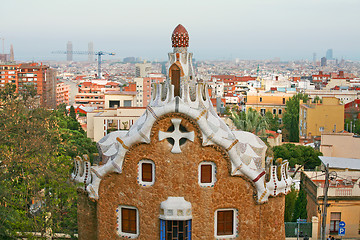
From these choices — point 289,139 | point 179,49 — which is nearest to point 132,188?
point 179,49

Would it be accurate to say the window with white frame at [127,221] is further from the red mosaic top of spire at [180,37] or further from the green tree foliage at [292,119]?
the green tree foliage at [292,119]

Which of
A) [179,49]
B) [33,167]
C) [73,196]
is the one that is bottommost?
[73,196]

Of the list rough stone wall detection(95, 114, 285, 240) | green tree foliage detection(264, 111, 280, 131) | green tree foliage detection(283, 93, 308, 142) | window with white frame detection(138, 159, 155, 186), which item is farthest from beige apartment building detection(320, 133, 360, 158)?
green tree foliage detection(264, 111, 280, 131)

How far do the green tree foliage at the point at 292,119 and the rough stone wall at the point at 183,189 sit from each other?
49.0 meters

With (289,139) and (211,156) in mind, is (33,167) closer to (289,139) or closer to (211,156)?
(211,156)

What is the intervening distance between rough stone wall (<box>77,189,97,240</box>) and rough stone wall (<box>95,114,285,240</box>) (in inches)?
41.0

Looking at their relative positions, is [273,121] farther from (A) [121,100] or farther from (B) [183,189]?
(B) [183,189]

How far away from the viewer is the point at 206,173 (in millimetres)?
18734

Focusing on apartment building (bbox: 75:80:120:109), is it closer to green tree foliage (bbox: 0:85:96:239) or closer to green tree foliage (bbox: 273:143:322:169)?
green tree foliage (bbox: 273:143:322:169)

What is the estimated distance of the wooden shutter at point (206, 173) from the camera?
18.7 metres

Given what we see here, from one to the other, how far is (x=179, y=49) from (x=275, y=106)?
2330 inches

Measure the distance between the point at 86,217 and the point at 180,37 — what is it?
6.81m

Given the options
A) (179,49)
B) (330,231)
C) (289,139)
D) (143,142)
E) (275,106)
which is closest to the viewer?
(143,142)

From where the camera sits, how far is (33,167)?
65.2ft
